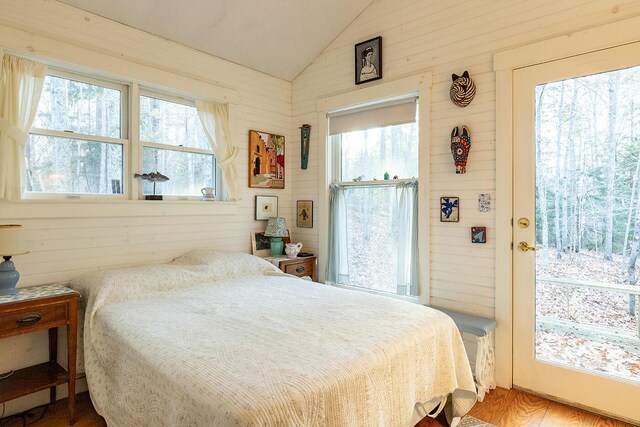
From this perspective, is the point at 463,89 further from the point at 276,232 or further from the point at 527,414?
the point at 527,414

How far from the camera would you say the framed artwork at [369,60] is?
3.19m

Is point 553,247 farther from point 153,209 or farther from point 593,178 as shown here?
point 153,209

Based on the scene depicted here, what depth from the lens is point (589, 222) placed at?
2.23m

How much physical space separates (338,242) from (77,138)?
240cm

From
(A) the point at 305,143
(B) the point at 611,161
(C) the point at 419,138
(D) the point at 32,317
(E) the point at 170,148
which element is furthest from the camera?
(A) the point at 305,143

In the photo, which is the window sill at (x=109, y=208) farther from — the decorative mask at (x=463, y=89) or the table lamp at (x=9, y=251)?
the decorative mask at (x=463, y=89)

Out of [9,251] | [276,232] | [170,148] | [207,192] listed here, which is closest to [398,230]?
[276,232]

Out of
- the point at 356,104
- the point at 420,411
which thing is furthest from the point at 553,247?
the point at 356,104

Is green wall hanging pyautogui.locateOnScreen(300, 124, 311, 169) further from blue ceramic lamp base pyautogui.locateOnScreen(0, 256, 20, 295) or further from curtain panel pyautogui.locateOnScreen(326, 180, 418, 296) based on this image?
blue ceramic lamp base pyautogui.locateOnScreen(0, 256, 20, 295)

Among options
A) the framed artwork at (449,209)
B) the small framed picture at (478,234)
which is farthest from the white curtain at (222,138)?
the small framed picture at (478,234)

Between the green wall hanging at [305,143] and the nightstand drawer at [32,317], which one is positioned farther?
the green wall hanging at [305,143]

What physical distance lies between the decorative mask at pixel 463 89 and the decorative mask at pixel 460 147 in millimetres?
201

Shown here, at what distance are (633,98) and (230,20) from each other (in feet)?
9.84

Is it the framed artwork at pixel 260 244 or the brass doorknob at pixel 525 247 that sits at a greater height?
the brass doorknob at pixel 525 247
